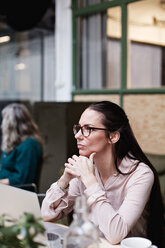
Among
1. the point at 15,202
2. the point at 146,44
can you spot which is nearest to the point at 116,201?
the point at 15,202

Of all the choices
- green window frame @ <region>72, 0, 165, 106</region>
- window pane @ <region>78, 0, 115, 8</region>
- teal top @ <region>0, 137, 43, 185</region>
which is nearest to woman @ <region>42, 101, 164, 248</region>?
teal top @ <region>0, 137, 43, 185</region>

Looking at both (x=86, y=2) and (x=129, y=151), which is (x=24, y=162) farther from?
(x=86, y=2)

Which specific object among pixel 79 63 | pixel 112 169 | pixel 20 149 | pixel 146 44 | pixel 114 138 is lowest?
pixel 20 149

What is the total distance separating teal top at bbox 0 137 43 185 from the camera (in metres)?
3.45

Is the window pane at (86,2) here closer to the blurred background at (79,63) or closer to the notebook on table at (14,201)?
the blurred background at (79,63)

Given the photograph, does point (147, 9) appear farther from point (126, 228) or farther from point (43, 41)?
point (126, 228)

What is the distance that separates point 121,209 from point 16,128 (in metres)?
2.15

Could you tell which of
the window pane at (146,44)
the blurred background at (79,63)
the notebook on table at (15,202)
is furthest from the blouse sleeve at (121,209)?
the window pane at (146,44)

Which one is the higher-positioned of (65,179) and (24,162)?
(65,179)

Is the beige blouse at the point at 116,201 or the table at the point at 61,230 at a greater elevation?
the beige blouse at the point at 116,201

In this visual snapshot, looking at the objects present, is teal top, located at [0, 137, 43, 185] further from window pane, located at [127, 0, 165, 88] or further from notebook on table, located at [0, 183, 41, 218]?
notebook on table, located at [0, 183, 41, 218]

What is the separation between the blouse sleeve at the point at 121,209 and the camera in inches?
62.6

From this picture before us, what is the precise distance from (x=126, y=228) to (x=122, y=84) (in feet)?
7.95

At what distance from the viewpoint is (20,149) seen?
3.51 metres
